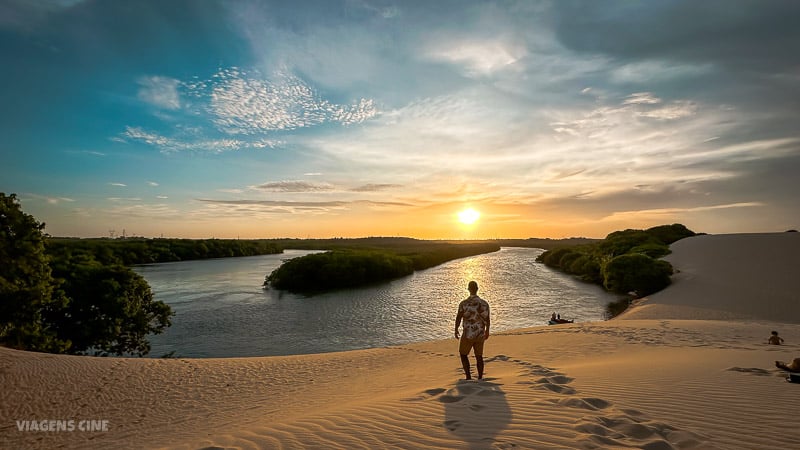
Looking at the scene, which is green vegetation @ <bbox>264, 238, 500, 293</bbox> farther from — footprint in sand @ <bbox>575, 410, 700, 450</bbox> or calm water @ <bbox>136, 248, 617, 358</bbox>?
footprint in sand @ <bbox>575, 410, 700, 450</bbox>

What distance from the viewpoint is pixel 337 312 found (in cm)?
3575

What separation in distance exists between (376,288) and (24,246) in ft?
123

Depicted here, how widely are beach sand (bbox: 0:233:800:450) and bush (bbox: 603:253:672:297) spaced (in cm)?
2214

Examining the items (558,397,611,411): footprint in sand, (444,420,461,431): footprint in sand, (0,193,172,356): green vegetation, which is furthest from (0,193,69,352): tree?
(558,397,611,411): footprint in sand

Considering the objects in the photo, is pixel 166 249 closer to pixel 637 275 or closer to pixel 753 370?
pixel 637 275

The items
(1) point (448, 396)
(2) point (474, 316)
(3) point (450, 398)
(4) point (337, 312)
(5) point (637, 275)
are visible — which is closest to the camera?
(3) point (450, 398)

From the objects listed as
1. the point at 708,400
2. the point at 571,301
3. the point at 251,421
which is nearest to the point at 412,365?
the point at 251,421

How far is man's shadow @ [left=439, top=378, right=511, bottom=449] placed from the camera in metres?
5.62

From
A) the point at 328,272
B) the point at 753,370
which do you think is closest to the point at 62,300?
the point at 753,370

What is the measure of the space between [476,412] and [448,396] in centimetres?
118

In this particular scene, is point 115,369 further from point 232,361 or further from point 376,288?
point 376,288

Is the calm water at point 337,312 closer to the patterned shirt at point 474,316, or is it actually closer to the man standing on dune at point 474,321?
the man standing on dune at point 474,321

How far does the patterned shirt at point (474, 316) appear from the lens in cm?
871

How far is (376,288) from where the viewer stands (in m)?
51.4
